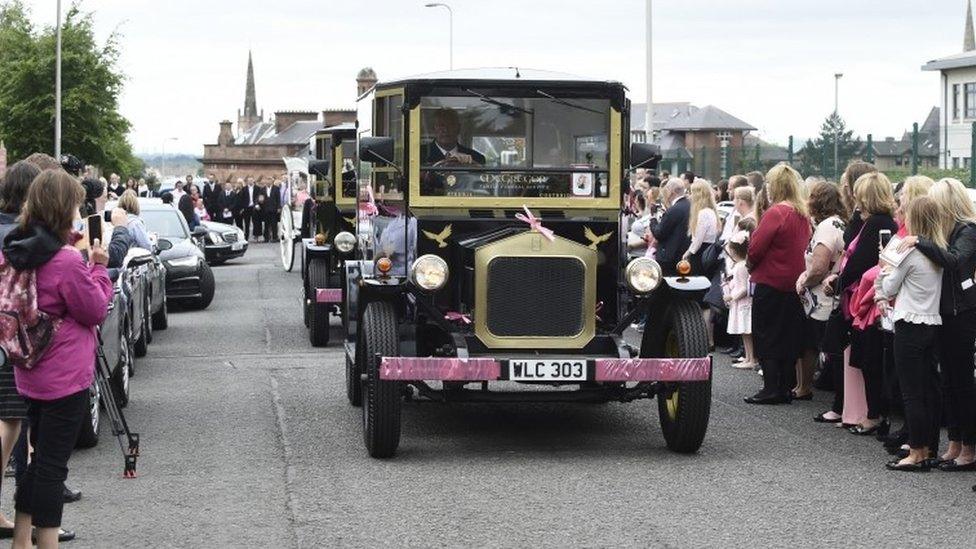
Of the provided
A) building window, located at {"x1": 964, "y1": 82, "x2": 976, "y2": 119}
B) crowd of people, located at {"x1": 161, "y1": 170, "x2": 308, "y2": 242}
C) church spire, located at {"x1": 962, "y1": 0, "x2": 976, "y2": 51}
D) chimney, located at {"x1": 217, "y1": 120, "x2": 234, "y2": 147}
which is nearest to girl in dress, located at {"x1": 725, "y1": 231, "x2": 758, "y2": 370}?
crowd of people, located at {"x1": 161, "y1": 170, "x2": 308, "y2": 242}

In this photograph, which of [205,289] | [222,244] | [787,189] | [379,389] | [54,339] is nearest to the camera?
[54,339]

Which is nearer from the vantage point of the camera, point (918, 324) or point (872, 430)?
point (918, 324)

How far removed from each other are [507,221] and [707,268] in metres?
5.64

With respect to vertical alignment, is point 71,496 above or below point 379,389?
below

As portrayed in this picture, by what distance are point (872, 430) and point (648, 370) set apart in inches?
82.9

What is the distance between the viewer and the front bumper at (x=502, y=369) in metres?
9.86

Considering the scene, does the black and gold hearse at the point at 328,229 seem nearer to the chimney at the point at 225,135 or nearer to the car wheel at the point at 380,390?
the car wheel at the point at 380,390

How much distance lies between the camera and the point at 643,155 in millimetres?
11234

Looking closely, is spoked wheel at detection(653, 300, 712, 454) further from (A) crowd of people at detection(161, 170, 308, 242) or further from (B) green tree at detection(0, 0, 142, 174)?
(B) green tree at detection(0, 0, 142, 174)

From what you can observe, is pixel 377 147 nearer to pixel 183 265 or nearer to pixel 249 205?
pixel 183 265

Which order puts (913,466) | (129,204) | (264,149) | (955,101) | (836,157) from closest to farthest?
1. (913,466)
2. (129,204)
3. (836,157)
4. (955,101)
5. (264,149)

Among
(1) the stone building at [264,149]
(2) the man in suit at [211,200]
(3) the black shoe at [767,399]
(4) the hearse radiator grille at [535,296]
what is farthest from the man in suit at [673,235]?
(1) the stone building at [264,149]

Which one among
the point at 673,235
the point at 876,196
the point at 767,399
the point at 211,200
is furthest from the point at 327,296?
the point at 211,200

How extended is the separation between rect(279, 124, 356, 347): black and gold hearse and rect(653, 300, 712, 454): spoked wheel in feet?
19.3
